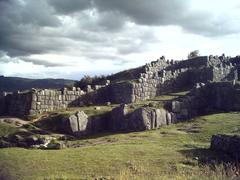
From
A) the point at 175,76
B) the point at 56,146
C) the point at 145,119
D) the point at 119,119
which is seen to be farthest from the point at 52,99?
the point at 175,76

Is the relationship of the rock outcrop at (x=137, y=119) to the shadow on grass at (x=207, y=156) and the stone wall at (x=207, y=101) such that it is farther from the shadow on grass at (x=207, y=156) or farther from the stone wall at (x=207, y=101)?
the shadow on grass at (x=207, y=156)

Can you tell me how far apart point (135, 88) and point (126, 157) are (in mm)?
21242

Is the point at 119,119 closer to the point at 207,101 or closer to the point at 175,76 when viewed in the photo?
the point at 207,101

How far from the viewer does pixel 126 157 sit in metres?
23.2

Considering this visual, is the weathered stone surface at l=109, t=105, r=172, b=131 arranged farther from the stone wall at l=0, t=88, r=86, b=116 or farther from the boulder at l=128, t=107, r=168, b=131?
the stone wall at l=0, t=88, r=86, b=116

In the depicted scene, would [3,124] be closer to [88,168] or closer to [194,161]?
[88,168]

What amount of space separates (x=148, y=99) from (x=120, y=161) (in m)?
23.9

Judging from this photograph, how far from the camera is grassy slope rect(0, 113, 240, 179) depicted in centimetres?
1952

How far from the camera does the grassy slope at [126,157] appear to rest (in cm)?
1952

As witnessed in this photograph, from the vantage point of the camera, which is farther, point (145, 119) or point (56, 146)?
point (145, 119)

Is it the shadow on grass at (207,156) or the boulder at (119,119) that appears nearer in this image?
the shadow on grass at (207,156)

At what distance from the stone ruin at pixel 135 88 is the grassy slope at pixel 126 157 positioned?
7.79m

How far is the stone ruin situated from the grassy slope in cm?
779

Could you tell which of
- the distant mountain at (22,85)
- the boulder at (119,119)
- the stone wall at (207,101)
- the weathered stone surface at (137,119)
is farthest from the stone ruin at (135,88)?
the distant mountain at (22,85)
